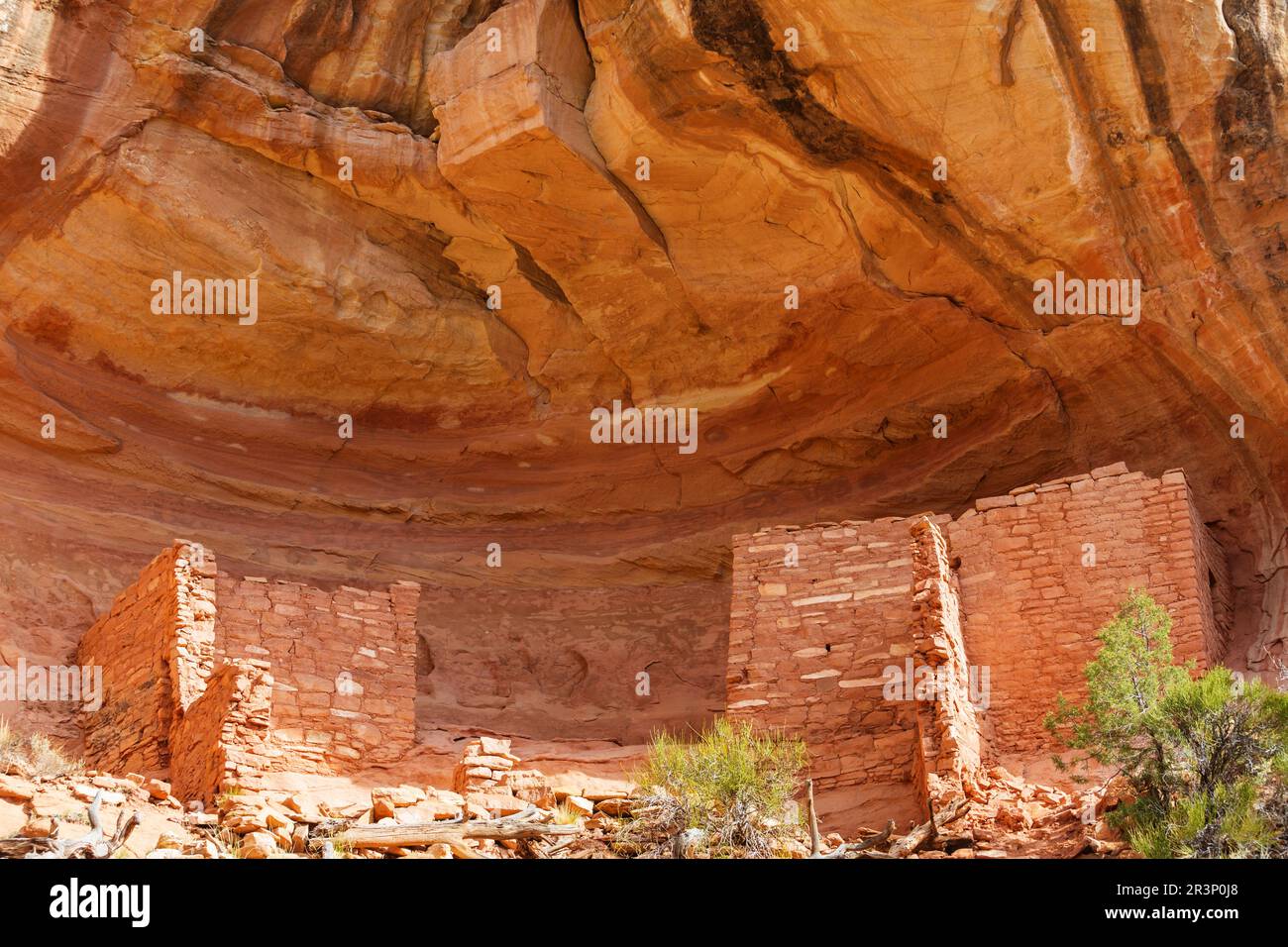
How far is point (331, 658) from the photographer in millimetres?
14266

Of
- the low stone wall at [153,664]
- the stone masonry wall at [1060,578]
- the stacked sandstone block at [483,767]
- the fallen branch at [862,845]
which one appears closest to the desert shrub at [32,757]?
the low stone wall at [153,664]

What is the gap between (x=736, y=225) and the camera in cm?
1722

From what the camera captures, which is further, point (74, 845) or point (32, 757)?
point (32, 757)

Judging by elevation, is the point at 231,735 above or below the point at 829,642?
below

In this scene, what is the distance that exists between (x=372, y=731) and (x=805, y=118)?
6.42 m

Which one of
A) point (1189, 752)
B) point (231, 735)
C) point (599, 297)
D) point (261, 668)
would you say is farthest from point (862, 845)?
point (599, 297)

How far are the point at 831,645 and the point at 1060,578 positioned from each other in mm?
1833

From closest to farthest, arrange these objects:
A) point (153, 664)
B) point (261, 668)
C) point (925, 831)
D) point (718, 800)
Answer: point (718, 800) < point (925, 831) < point (261, 668) < point (153, 664)

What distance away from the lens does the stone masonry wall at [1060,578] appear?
43.5 ft

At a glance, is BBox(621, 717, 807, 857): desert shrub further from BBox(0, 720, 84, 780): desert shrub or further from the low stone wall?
the low stone wall

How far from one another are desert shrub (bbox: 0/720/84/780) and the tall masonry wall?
4.88 meters

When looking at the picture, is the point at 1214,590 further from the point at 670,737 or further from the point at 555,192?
the point at 555,192

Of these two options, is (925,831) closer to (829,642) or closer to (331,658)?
(829,642)

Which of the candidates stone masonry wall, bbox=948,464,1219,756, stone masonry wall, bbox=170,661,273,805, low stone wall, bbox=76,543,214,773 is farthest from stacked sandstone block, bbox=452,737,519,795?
stone masonry wall, bbox=948,464,1219,756
